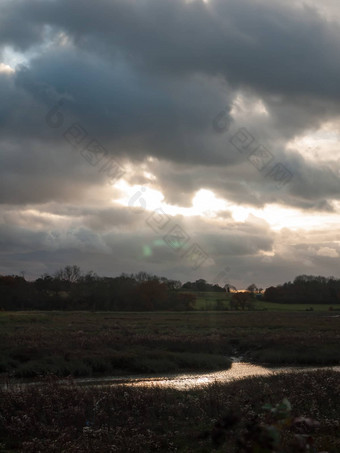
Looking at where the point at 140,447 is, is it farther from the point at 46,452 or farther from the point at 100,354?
the point at 100,354

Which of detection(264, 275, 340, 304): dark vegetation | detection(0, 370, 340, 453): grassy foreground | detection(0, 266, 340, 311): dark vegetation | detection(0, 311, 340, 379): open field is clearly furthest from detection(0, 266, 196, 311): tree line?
detection(0, 370, 340, 453): grassy foreground

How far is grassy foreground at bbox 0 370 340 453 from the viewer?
1023 centimetres

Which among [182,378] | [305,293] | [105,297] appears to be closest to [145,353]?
[182,378]

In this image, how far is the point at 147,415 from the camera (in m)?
13.3

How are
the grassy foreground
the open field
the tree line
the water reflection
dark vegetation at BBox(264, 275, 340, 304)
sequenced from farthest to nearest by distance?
dark vegetation at BBox(264, 275, 340, 304) → the tree line → the open field → the water reflection → the grassy foreground

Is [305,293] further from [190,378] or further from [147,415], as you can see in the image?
[147,415]

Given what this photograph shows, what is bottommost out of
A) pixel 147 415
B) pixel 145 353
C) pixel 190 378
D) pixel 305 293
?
pixel 190 378

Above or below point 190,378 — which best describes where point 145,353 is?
above

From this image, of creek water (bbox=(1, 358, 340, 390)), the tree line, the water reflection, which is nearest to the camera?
the water reflection

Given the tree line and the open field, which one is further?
the tree line

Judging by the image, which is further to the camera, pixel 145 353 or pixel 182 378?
pixel 145 353

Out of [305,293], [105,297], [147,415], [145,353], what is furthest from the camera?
[305,293]

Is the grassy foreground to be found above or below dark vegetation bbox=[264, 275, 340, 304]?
below

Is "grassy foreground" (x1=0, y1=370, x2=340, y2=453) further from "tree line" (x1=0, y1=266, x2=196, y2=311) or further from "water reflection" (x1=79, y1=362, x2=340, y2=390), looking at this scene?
"tree line" (x1=0, y1=266, x2=196, y2=311)
